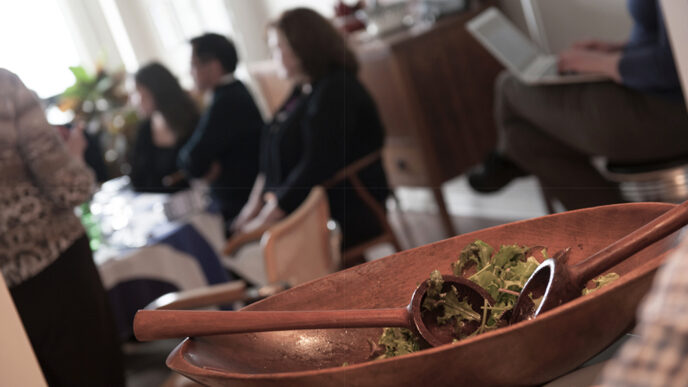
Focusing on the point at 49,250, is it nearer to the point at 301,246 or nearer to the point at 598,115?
the point at 301,246

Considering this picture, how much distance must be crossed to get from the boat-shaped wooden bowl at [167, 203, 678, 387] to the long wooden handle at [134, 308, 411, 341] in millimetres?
12

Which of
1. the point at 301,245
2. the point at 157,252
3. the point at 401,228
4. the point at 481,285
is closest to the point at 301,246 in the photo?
the point at 301,245

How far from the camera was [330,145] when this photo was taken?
1.15 m

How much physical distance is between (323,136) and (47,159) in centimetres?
54

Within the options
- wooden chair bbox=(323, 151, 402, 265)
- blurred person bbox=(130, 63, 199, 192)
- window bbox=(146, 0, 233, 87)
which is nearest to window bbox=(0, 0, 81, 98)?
window bbox=(146, 0, 233, 87)

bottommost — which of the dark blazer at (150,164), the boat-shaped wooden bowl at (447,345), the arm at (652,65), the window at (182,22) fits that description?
the dark blazer at (150,164)

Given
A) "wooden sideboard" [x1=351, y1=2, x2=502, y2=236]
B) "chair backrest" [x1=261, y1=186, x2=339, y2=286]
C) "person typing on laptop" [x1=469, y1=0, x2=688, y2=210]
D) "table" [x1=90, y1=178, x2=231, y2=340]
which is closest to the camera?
"person typing on laptop" [x1=469, y1=0, x2=688, y2=210]

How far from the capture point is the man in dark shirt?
1310 mm

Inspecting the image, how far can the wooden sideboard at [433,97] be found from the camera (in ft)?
4.42

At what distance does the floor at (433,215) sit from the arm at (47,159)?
0.64 meters

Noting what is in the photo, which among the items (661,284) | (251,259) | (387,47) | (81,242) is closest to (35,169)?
(81,242)

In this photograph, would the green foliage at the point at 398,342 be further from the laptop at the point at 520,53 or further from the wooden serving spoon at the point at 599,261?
the laptop at the point at 520,53

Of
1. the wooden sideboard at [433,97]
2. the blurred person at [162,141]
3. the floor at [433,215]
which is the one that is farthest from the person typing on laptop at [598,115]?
the blurred person at [162,141]

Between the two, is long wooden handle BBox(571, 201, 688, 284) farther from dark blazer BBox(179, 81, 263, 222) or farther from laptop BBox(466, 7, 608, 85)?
dark blazer BBox(179, 81, 263, 222)
